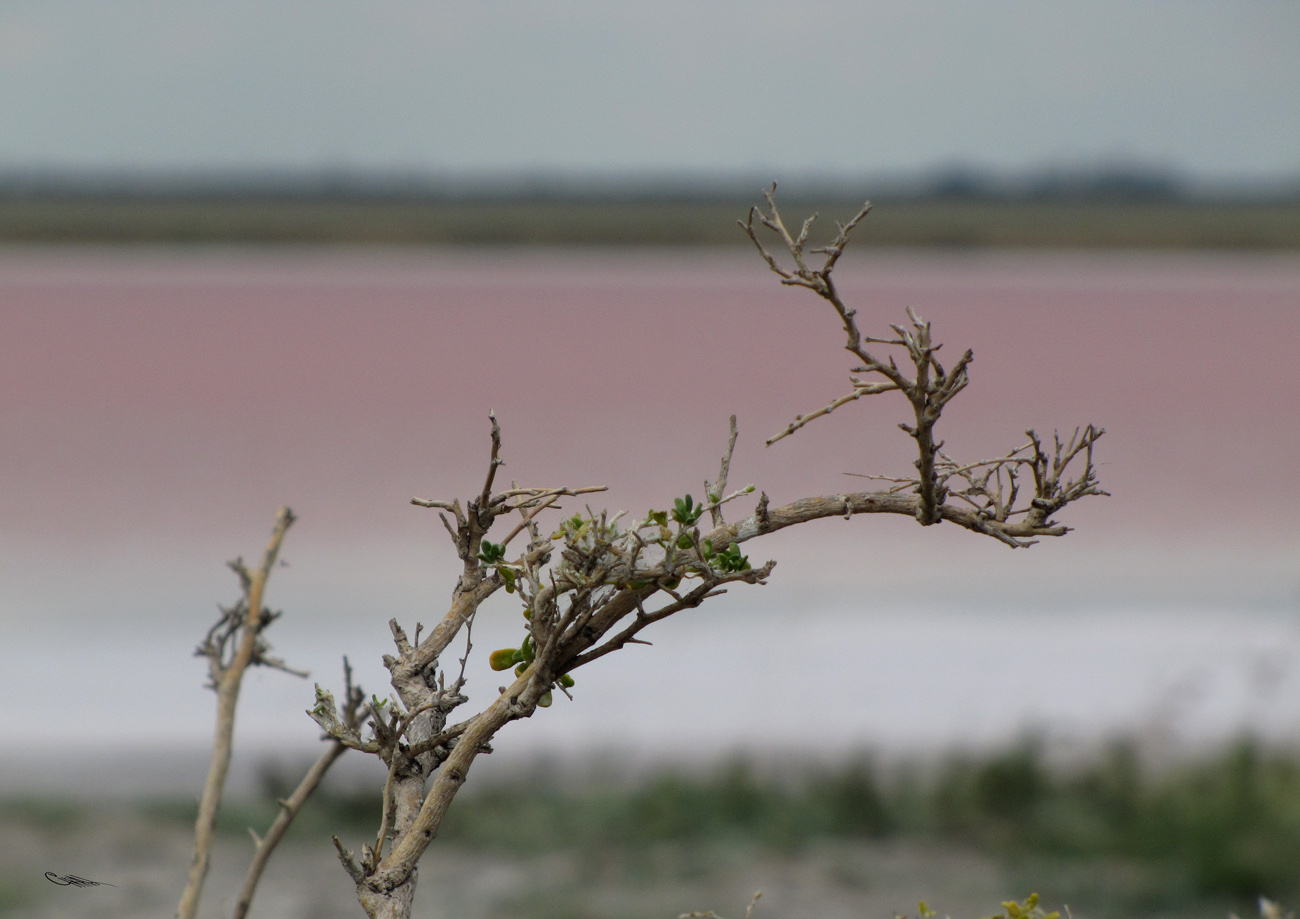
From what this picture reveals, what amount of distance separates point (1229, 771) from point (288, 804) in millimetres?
4896

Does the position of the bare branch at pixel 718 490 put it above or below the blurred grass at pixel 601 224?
below

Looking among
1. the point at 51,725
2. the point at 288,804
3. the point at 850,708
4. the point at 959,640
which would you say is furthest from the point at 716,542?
A: the point at 959,640

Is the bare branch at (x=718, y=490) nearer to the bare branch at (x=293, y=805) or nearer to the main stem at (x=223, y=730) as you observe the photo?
the bare branch at (x=293, y=805)

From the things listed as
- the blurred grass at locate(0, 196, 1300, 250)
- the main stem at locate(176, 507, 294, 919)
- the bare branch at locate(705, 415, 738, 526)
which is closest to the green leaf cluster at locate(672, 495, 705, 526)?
the bare branch at locate(705, 415, 738, 526)

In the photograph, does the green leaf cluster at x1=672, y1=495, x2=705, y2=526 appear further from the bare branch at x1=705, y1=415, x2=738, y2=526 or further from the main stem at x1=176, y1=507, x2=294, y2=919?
the main stem at x1=176, y1=507, x2=294, y2=919

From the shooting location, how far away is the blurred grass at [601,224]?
30609 millimetres

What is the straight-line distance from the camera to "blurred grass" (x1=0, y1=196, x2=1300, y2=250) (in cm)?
3061

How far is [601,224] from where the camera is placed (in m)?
36.1

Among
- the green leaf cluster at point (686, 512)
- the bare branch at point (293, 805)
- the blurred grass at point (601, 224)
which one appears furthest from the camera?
the blurred grass at point (601, 224)

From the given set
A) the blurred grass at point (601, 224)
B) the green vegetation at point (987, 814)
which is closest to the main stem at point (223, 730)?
the green vegetation at point (987, 814)

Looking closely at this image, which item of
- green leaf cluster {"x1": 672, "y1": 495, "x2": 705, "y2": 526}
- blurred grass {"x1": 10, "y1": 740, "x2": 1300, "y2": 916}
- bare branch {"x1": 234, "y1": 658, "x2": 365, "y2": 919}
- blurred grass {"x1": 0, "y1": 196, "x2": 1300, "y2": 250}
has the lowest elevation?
blurred grass {"x1": 10, "y1": 740, "x2": 1300, "y2": 916}

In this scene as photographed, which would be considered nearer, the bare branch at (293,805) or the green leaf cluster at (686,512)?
the green leaf cluster at (686,512)

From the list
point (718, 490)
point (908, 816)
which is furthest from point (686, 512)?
point (908, 816)

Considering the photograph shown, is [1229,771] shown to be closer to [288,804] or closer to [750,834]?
[750,834]
